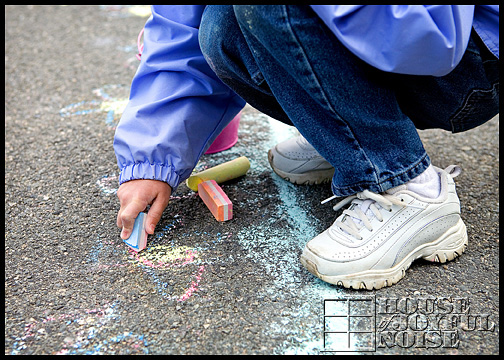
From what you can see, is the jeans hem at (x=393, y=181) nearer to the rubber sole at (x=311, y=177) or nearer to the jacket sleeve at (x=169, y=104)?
the rubber sole at (x=311, y=177)

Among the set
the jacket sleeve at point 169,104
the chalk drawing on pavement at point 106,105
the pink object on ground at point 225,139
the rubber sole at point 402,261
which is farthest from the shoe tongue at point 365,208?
the chalk drawing on pavement at point 106,105

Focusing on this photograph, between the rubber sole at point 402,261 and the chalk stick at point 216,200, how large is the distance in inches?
11.7

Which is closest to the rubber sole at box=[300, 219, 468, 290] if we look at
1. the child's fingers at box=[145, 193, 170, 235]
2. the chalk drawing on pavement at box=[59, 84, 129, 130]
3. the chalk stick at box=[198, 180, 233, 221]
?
the chalk stick at box=[198, 180, 233, 221]

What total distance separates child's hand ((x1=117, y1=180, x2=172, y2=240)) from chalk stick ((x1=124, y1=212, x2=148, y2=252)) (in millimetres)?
11

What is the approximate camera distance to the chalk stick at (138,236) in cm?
140

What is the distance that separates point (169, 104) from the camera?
1.50m

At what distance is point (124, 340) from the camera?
113cm

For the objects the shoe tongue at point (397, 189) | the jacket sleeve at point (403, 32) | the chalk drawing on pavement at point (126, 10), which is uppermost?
the jacket sleeve at point (403, 32)

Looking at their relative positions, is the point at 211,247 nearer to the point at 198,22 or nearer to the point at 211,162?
the point at 211,162

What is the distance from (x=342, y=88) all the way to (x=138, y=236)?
0.64 metres

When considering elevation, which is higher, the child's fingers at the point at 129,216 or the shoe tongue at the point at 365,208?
the shoe tongue at the point at 365,208

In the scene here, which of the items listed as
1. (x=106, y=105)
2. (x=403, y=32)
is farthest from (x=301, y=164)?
(x=106, y=105)

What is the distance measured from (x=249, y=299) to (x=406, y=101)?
2.06 ft

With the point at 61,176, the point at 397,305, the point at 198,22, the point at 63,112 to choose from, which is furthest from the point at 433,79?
the point at 63,112
